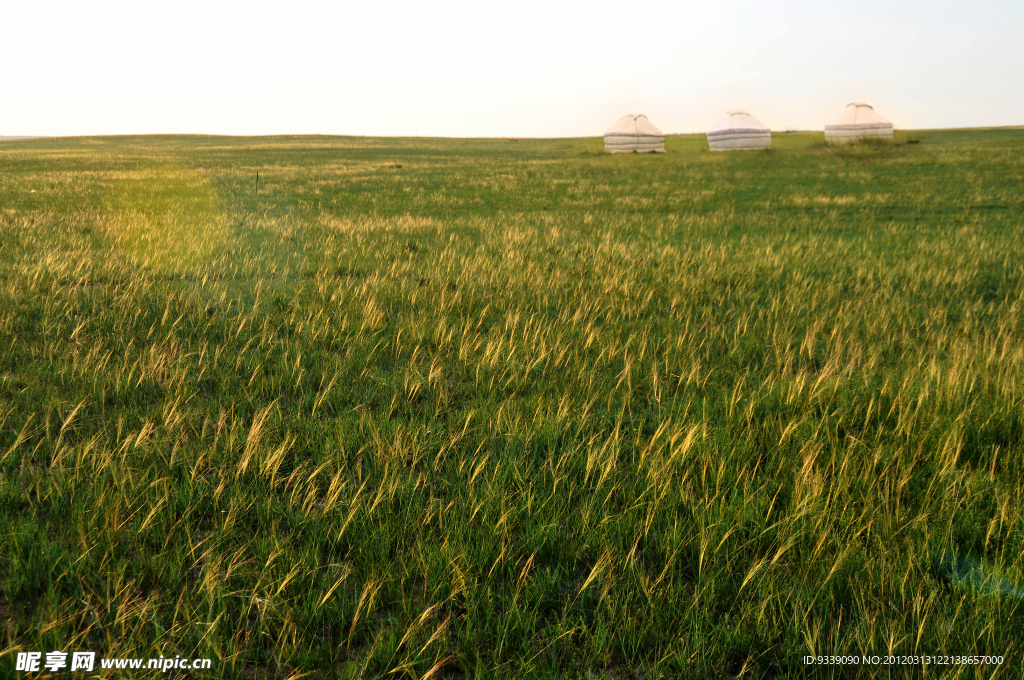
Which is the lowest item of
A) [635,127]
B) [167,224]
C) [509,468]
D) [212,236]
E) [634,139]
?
[509,468]

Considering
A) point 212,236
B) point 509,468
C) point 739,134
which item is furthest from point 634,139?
point 509,468

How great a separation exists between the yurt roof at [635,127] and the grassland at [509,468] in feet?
146

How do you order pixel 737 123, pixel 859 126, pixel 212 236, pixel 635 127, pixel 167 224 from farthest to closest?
pixel 635 127 → pixel 737 123 → pixel 859 126 → pixel 167 224 → pixel 212 236

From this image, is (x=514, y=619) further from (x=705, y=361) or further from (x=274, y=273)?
(x=274, y=273)

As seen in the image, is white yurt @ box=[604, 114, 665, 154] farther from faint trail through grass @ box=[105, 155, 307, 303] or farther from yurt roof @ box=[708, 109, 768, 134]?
faint trail through grass @ box=[105, 155, 307, 303]

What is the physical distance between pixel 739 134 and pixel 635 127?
25.7ft

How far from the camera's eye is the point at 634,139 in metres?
49.9

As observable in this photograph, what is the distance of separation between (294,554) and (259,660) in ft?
1.54

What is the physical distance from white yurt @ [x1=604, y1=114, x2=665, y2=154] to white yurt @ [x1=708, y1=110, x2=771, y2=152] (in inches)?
163

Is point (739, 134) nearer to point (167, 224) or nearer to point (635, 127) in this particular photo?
point (635, 127)

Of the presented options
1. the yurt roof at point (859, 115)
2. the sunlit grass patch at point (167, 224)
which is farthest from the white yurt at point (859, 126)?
the sunlit grass patch at point (167, 224)

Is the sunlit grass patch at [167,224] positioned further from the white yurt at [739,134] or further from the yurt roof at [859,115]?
the yurt roof at [859,115]

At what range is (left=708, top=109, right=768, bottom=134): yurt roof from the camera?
160 ft

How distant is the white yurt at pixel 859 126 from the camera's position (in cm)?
4806
